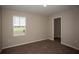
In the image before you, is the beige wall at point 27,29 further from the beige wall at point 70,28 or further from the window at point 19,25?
the beige wall at point 70,28

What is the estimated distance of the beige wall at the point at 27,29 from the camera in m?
3.54

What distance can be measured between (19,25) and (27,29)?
59 centimetres

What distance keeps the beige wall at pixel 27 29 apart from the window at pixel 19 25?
21 centimetres

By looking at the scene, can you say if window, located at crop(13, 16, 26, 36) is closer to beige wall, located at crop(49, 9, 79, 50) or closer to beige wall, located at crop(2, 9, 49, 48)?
beige wall, located at crop(2, 9, 49, 48)

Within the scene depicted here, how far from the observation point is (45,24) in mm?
5934

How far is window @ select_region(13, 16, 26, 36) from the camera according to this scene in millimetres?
4051

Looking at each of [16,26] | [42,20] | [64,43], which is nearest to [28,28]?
[16,26]

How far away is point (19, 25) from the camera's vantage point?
A: 4285mm

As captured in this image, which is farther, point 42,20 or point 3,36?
point 42,20

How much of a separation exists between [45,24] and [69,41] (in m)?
2.59

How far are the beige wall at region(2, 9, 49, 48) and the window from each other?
0.68ft

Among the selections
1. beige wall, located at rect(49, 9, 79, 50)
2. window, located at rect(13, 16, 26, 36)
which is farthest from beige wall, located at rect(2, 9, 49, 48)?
beige wall, located at rect(49, 9, 79, 50)

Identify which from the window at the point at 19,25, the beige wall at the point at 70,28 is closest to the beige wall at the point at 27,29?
the window at the point at 19,25
